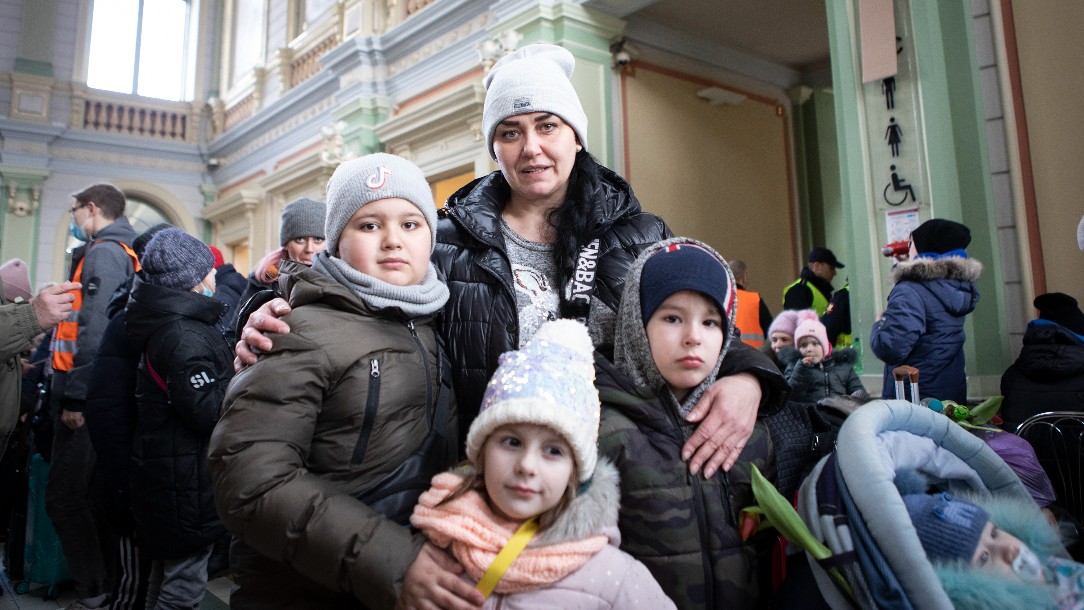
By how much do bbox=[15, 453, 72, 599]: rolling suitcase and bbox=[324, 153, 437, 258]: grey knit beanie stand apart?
3.14 metres

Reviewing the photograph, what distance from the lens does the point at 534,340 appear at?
1233mm

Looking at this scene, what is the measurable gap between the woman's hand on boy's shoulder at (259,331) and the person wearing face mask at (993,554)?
1153mm

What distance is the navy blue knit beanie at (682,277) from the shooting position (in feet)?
4.20

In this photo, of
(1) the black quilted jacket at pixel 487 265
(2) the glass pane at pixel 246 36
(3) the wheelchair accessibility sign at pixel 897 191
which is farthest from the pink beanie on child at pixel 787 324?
(2) the glass pane at pixel 246 36

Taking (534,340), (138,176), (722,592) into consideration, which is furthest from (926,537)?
(138,176)

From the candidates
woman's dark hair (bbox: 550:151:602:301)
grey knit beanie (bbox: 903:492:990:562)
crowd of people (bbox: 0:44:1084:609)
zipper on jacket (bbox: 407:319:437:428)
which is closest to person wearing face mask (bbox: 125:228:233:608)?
crowd of people (bbox: 0:44:1084:609)

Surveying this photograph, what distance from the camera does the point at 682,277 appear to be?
4.20 feet

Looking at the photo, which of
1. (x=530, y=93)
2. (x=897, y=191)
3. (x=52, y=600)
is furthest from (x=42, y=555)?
(x=897, y=191)

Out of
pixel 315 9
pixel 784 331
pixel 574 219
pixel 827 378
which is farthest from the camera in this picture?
pixel 315 9

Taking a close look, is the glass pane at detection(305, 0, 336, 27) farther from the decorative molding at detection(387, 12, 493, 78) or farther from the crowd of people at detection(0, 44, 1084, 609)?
the crowd of people at detection(0, 44, 1084, 609)

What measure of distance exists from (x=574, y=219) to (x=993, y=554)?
40.6 inches

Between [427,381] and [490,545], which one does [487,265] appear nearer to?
[427,381]

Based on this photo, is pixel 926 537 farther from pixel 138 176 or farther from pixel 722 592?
pixel 138 176

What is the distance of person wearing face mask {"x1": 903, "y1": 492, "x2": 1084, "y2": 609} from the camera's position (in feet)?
3.32
